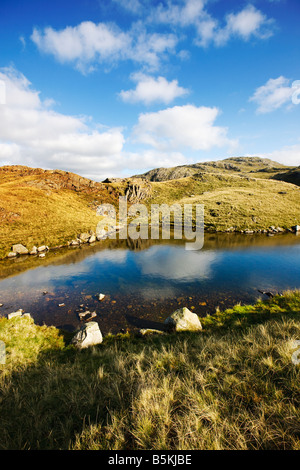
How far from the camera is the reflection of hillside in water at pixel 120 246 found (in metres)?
23.3

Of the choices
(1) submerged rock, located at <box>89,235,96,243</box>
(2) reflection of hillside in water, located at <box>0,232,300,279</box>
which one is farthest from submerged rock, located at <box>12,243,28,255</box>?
(1) submerged rock, located at <box>89,235,96,243</box>

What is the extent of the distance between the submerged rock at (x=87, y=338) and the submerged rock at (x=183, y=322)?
3.98 m

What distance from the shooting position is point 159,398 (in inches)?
184

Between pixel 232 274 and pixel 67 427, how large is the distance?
18.0 m

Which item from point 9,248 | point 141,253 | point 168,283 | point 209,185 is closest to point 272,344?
point 168,283

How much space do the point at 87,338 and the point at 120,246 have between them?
2252cm

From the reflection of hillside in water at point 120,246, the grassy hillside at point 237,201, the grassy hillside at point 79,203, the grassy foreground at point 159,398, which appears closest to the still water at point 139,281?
the reflection of hillside in water at point 120,246

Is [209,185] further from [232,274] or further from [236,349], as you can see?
[236,349]

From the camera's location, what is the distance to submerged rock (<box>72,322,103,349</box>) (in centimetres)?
924

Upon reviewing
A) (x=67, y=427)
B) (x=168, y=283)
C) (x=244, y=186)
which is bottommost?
(x=168, y=283)

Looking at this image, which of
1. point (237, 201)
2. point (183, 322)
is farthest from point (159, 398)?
point (237, 201)

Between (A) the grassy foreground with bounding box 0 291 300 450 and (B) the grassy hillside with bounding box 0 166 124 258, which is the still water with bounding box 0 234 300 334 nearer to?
(A) the grassy foreground with bounding box 0 291 300 450

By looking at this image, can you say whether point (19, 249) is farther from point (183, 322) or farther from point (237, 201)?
point (237, 201)

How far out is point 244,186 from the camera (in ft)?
295
